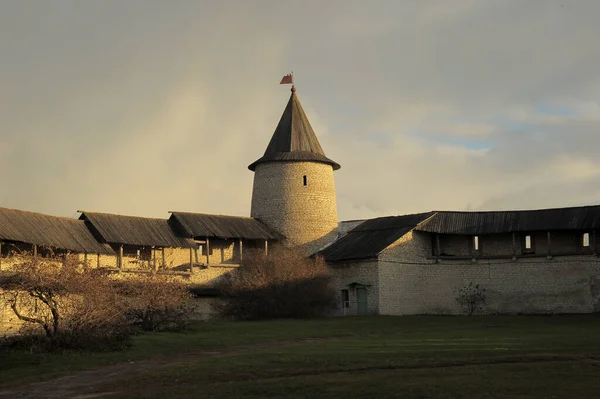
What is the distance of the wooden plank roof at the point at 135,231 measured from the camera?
134 feet

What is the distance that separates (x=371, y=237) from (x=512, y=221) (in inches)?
279

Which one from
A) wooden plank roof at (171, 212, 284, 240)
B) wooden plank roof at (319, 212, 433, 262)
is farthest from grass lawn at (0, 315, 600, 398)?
wooden plank roof at (171, 212, 284, 240)

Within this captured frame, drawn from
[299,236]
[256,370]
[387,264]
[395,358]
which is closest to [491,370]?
[395,358]

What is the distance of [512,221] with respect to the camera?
143ft

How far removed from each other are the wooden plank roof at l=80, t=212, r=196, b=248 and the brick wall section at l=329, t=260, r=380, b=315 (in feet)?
24.1

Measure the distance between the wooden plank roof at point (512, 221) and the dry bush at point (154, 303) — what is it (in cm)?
1657

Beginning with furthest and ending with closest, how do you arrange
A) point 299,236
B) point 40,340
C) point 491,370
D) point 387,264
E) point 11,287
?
point 299,236 → point 387,264 → point 11,287 → point 40,340 → point 491,370

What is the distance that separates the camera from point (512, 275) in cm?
4312

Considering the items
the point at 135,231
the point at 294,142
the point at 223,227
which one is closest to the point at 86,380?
the point at 135,231

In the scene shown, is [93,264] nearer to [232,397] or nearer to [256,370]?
[256,370]

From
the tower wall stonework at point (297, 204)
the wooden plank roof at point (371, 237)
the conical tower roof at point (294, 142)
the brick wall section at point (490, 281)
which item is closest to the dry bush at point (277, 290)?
the wooden plank roof at point (371, 237)

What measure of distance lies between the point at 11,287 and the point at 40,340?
2254 millimetres

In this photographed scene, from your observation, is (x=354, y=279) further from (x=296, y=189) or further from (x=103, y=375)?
(x=103, y=375)

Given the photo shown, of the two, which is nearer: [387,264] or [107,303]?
[107,303]
